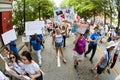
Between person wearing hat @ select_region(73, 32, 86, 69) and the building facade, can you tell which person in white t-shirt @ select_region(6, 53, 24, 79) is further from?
the building facade

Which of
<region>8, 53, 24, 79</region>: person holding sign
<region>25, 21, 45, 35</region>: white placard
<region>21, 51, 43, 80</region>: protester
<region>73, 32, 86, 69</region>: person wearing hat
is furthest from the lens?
<region>25, 21, 45, 35</region>: white placard

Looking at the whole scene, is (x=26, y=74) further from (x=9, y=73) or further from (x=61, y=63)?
(x=61, y=63)

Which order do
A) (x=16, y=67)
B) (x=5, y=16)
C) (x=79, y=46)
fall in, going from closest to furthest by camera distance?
(x=16, y=67), (x=79, y=46), (x=5, y=16)

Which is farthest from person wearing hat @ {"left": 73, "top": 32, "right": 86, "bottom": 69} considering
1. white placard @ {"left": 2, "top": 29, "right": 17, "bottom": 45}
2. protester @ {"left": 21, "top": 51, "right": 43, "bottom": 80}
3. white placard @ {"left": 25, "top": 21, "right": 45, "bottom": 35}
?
protester @ {"left": 21, "top": 51, "right": 43, "bottom": 80}

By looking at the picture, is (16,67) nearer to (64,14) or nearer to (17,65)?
(17,65)

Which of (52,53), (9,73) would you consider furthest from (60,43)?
(9,73)

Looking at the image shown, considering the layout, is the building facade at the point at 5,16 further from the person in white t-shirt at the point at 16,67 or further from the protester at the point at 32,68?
the protester at the point at 32,68

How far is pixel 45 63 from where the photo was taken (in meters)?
14.2

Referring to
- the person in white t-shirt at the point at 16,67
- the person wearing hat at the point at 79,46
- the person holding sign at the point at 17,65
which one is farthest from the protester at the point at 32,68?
the person wearing hat at the point at 79,46

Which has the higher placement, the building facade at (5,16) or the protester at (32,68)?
the protester at (32,68)

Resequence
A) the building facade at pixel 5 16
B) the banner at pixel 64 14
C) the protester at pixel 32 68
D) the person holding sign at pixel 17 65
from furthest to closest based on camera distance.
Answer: the building facade at pixel 5 16, the banner at pixel 64 14, the person holding sign at pixel 17 65, the protester at pixel 32 68

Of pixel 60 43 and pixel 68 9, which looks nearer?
pixel 60 43

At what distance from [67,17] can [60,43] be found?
6.98 feet

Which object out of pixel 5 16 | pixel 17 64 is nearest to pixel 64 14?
pixel 17 64
